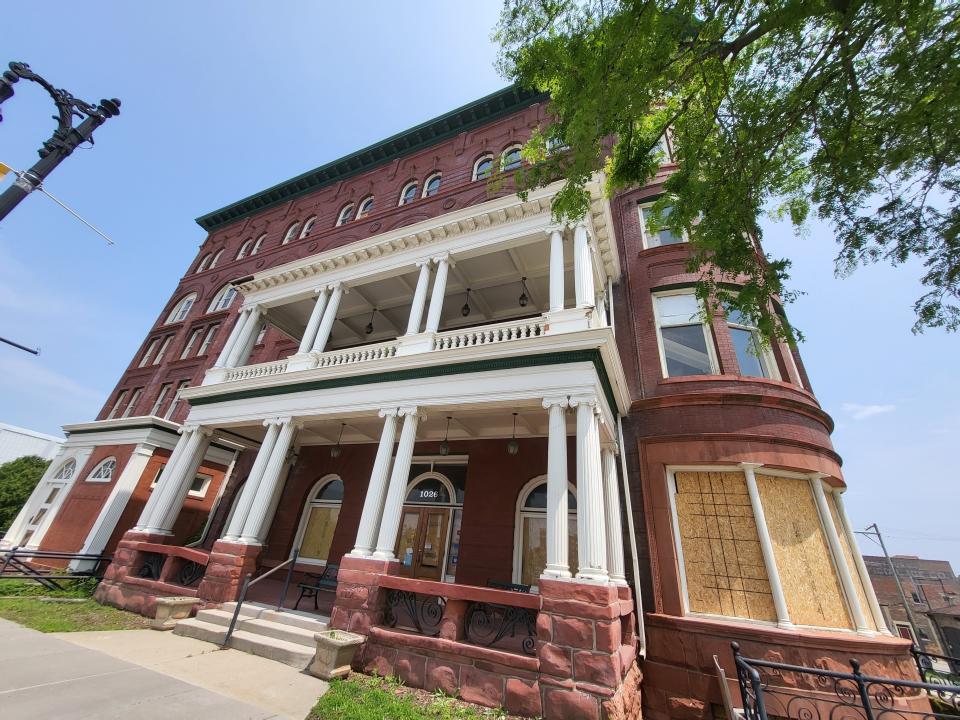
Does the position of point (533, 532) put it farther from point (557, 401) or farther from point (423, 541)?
point (557, 401)

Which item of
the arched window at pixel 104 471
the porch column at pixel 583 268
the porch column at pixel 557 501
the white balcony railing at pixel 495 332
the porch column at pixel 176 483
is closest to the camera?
the porch column at pixel 557 501

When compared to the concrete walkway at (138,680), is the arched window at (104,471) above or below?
above

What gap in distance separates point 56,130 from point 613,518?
1295 centimetres

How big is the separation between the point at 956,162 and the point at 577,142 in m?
4.31

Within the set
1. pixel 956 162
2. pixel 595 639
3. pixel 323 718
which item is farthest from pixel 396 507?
pixel 956 162

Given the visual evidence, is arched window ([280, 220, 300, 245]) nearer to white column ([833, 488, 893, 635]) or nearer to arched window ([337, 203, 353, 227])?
arched window ([337, 203, 353, 227])

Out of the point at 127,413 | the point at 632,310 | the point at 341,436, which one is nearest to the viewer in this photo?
the point at 632,310

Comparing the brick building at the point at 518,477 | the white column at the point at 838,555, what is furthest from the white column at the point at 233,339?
the white column at the point at 838,555

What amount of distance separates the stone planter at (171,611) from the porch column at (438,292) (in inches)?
302

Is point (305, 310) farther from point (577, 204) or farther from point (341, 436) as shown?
point (577, 204)

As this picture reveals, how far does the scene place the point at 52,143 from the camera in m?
7.22

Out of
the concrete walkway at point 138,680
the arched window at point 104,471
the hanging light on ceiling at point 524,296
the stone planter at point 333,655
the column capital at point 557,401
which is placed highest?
the hanging light on ceiling at point 524,296

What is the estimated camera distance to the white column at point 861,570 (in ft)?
25.4

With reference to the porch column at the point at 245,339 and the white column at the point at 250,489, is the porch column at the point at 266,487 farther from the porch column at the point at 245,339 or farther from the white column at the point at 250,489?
the porch column at the point at 245,339
